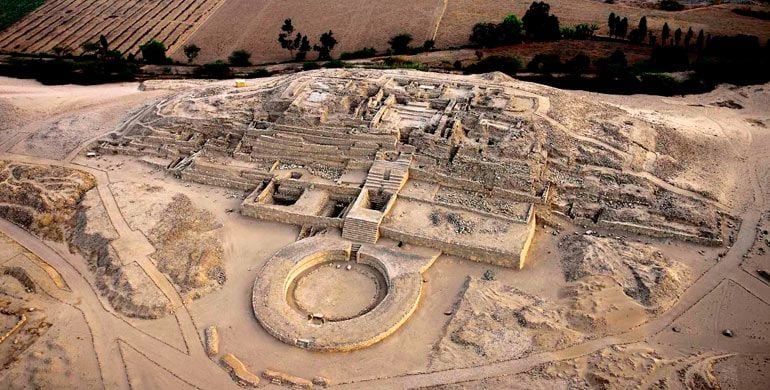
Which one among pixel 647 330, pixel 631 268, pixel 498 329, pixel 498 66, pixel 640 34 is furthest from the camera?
pixel 640 34

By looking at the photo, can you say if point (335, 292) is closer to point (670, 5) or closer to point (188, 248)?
point (188, 248)

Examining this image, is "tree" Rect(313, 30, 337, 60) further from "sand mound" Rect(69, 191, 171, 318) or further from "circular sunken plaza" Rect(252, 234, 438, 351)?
"circular sunken plaza" Rect(252, 234, 438, 351)

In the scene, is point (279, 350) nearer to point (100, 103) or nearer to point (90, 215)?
point (90, 215)

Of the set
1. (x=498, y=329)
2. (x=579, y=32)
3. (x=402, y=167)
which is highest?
(x=579, y=32)

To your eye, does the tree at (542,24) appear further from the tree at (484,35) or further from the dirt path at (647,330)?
the dirt path at (647,330)

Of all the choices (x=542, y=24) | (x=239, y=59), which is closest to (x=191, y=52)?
(x=239, y=59)

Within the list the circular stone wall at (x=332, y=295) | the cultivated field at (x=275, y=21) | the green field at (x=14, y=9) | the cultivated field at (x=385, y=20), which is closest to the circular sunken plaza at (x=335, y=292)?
the circular stone wall at (x=332, y=295)

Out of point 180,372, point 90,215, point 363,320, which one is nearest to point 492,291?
point 363,320
